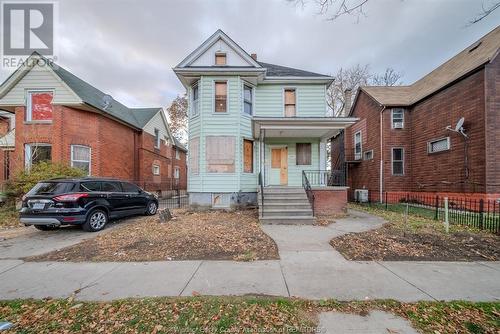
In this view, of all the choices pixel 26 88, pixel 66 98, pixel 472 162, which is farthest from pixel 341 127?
pixel 26 88

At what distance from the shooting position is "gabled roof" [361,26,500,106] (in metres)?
10.7

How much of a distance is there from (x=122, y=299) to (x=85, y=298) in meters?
0.60

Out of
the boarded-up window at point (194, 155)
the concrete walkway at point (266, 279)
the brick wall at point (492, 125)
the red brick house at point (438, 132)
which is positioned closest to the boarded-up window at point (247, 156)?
the boarded-up window at point (194, 155)

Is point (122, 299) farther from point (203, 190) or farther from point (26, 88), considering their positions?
point (26, 88)

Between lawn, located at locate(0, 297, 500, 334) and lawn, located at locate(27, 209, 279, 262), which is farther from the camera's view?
lawn, located at locate(27, 209, 279, 262)

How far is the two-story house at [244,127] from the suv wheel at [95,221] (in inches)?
171

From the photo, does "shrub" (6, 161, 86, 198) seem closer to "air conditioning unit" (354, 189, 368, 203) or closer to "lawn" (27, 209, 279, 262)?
"lawn" (27, 209, 279, 262)

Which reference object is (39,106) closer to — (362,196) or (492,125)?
(362,196)

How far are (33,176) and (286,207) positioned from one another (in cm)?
1171

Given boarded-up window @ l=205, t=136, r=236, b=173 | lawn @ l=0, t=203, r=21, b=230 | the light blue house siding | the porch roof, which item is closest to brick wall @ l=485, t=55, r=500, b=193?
the porch roof

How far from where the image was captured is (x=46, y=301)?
10.3 ft

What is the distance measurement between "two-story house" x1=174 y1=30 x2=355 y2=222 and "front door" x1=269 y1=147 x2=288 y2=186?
6cm

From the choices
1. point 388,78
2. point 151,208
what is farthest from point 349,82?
point 151,208

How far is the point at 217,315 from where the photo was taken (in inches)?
108
